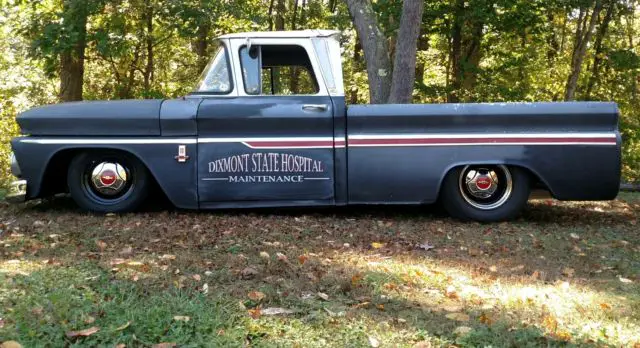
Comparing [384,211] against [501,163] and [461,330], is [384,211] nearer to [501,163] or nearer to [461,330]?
[501,163]

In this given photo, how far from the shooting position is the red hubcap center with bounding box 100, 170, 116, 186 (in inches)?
241

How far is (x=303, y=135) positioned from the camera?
5.86 m

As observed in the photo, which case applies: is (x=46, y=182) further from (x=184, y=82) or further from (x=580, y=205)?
(x=184, y=82)

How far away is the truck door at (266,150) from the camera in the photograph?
19.2 feet

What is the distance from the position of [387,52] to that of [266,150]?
419 cm

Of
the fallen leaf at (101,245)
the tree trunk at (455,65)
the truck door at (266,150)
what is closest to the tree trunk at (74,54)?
the truck door at (266,150)

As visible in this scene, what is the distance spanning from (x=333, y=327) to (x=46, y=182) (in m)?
4.20

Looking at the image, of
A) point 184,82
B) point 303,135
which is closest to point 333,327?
point 303,135

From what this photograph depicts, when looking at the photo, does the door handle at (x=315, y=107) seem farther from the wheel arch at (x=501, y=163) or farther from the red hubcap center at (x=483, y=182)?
the red hubcap center at (x=483, y=182)

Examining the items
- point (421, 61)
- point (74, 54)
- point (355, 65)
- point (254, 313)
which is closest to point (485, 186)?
point (254, 313)

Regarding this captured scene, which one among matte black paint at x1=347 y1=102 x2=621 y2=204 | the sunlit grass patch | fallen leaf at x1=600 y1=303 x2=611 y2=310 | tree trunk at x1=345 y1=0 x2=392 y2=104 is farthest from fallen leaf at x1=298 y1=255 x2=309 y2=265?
tree trunk at x1=345 y1=0 x2=392 y2=104

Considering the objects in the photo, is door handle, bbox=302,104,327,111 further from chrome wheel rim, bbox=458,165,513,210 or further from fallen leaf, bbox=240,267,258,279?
fallen leaf, bbox=240,267,258,279

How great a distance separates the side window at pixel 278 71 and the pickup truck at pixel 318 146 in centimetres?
2

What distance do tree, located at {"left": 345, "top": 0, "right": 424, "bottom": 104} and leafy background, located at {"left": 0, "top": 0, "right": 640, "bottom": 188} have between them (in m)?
4.46
